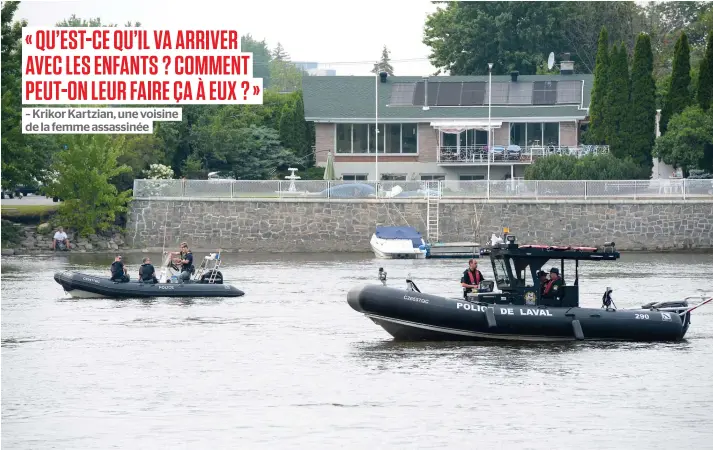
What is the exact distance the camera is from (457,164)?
2879 inches

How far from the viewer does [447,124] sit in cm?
7312

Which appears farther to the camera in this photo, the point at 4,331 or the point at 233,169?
the point at 233,169

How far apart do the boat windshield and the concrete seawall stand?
28920 millimetres

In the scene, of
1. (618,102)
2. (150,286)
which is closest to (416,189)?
(618,102)

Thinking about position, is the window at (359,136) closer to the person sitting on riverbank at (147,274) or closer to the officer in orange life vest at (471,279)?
the person sitting on riverbank at (147,274)

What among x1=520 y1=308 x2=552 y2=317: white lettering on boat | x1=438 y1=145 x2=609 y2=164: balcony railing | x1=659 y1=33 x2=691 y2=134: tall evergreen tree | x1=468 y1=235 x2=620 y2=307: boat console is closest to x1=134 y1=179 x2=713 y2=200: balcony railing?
x1=659 y1=33 x2=691 y2=134: tall evergreen tree

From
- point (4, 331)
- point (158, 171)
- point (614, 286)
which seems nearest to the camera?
point (4, 331)

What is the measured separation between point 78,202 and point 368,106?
70.6ft

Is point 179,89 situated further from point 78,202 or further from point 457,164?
point 457,164

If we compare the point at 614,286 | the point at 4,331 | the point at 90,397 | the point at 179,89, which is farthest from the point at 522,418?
the point at 179,89

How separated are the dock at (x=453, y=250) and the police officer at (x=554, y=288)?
2702cm

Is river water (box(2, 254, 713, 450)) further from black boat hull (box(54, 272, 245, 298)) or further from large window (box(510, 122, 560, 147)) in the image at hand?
large window (box(510, 122, 560, 147))

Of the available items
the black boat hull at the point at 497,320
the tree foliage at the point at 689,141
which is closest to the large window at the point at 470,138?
the tree foliage at the point at 689,141

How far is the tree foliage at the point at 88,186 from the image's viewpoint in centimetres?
6034
